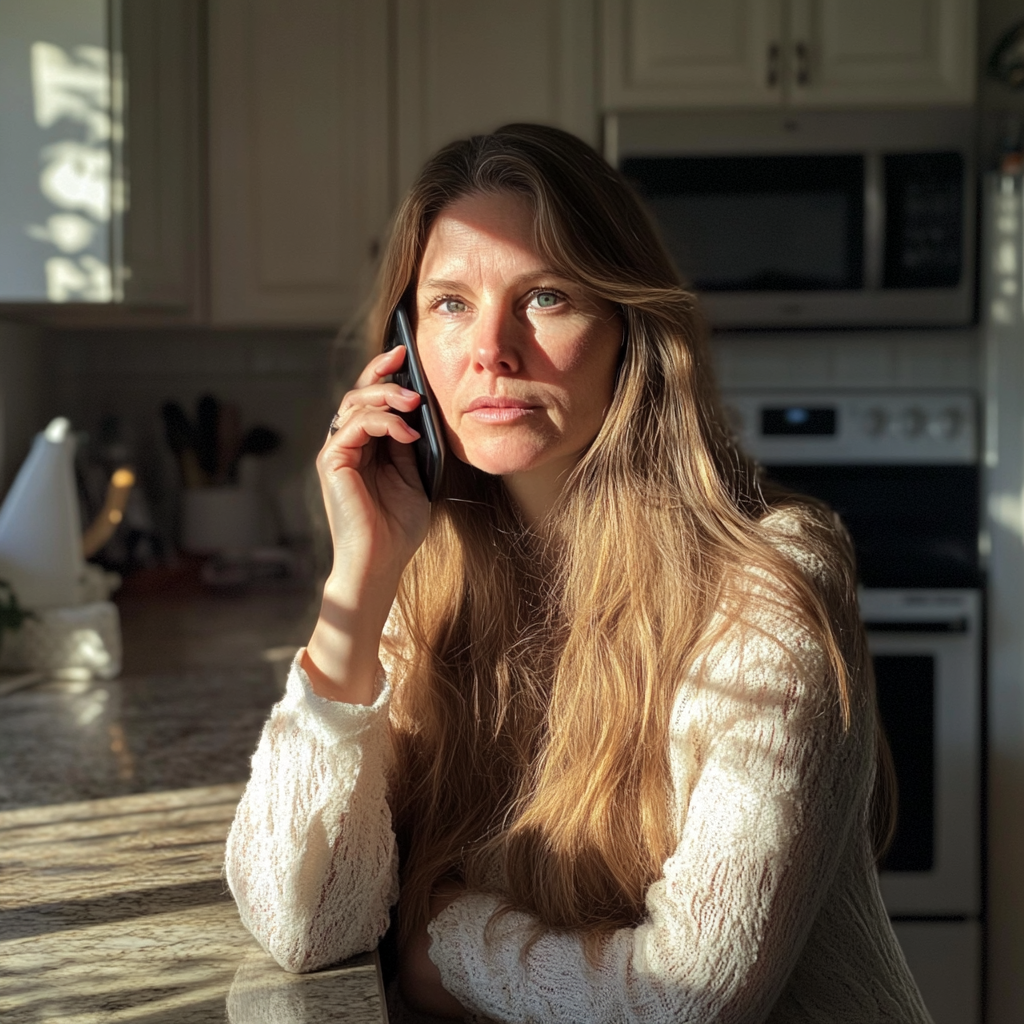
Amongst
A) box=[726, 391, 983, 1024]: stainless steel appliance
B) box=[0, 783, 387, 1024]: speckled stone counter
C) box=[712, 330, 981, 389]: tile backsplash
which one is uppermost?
box=[712, 330, 981, 389]: tile backsplash

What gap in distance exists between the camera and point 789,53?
101 inches

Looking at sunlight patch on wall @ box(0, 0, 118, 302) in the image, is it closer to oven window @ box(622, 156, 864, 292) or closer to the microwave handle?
oven window @ box(622, 156, 864, 292)

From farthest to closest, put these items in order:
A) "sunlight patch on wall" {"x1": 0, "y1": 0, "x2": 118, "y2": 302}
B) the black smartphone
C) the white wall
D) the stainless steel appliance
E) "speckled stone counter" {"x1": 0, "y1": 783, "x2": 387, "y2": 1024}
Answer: the white wall, the stainless steel appliance, "sunlight patch on wall" {"x1": 0, "y1": 0, "x2": 118, "y2": 302}, the black smartphone, "speckled stone counter" {"x1": 0, "y1": 783, "x2": 387, "y2": 1024}

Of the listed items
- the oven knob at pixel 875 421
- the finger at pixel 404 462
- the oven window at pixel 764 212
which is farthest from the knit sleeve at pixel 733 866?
the oven knob at pixel 875 421

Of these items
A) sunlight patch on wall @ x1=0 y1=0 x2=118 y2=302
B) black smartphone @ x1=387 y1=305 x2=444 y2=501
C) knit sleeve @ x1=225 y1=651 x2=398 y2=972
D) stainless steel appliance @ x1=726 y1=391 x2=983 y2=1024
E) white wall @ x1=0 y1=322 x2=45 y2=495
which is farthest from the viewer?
white wall @ x1=0 y1=322 x2=45 y2=495

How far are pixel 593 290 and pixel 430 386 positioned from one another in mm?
190

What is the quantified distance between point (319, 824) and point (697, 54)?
2.12m

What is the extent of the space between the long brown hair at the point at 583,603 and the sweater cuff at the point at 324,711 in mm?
170

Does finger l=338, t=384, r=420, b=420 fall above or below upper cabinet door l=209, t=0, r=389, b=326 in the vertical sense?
below

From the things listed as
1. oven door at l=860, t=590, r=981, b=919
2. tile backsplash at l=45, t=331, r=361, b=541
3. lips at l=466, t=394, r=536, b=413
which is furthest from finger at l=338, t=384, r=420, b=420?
A: tile backsplash at l=45, t=331, r=361, b=541

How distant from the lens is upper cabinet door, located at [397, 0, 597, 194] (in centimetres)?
262

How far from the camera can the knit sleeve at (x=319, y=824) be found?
2.89ft

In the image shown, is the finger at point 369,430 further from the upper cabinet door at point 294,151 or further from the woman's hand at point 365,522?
the upper cabinet door at point 294,151

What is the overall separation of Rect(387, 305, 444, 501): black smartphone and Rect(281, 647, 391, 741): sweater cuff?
24 centimetres
